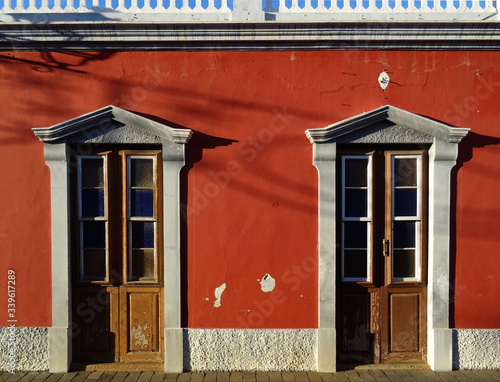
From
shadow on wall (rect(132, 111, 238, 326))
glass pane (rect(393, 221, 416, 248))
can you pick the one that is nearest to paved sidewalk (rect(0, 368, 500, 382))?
shadow on wall (rect(132, 111, 238, 326))

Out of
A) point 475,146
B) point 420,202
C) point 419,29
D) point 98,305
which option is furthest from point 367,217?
point 98,305

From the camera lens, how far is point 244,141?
17.4ft

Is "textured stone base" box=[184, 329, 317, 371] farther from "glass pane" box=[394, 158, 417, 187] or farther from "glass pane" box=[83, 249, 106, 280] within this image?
"glass pane" box=[394, 158, 417, 187]

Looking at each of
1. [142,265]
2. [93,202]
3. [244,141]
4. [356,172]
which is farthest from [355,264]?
[93,202]

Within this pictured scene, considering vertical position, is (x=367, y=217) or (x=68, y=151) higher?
(x=68, y=151)

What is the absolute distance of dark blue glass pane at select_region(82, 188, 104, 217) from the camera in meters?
5.41

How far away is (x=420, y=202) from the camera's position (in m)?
5.40

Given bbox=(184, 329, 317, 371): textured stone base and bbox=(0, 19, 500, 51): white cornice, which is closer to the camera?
bbox=(0, 19, 500, 51): white cornice

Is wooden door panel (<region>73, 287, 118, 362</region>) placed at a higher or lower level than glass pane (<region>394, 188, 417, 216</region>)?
lower

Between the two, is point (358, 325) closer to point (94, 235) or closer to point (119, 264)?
point (119, 264)

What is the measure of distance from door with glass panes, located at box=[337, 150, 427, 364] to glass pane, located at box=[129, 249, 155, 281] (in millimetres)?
2300

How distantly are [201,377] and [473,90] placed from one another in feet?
15.4

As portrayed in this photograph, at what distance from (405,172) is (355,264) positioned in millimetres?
1283

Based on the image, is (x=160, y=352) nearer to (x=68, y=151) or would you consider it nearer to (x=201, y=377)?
(x=201, y=377)
